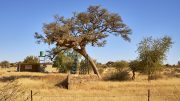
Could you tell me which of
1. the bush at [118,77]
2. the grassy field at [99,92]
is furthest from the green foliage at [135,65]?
the grassy field at [99,92]

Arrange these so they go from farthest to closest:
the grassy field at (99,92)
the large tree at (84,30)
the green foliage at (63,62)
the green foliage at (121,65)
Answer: the green foliage at (63,62) → the green foliage at (121,65) → the large tree at (84,30) → the grassy field at (99,92)

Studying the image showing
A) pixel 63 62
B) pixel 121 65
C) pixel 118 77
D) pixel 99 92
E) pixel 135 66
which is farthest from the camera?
pixel 63 62

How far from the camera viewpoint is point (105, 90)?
1357 inches

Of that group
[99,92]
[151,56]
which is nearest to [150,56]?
[151,56]

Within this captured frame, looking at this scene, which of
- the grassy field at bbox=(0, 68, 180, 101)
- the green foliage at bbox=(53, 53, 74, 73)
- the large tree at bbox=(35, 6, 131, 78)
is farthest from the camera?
the green foliage at bbox=(53, 53, 74, 73)

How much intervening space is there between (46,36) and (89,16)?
6521 mm

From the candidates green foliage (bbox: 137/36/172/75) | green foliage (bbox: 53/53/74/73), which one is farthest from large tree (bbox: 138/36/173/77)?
green foliage (bbox: 53/53/74/73)

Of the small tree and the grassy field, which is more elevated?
the small tree

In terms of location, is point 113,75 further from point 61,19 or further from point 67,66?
point 67,66

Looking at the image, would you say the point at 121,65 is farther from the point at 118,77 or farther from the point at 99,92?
the point at 99,92

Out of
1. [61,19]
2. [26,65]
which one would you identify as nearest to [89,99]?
[61,19]

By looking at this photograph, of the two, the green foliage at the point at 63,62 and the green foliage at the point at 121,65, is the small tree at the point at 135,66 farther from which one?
the green foliage at the point at 63,62

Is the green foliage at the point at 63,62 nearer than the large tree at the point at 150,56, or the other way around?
the large tree at the point at 150,56

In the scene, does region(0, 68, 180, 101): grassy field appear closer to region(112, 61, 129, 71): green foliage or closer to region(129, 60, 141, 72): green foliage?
region(129, 60, 141, 72): green foliage
